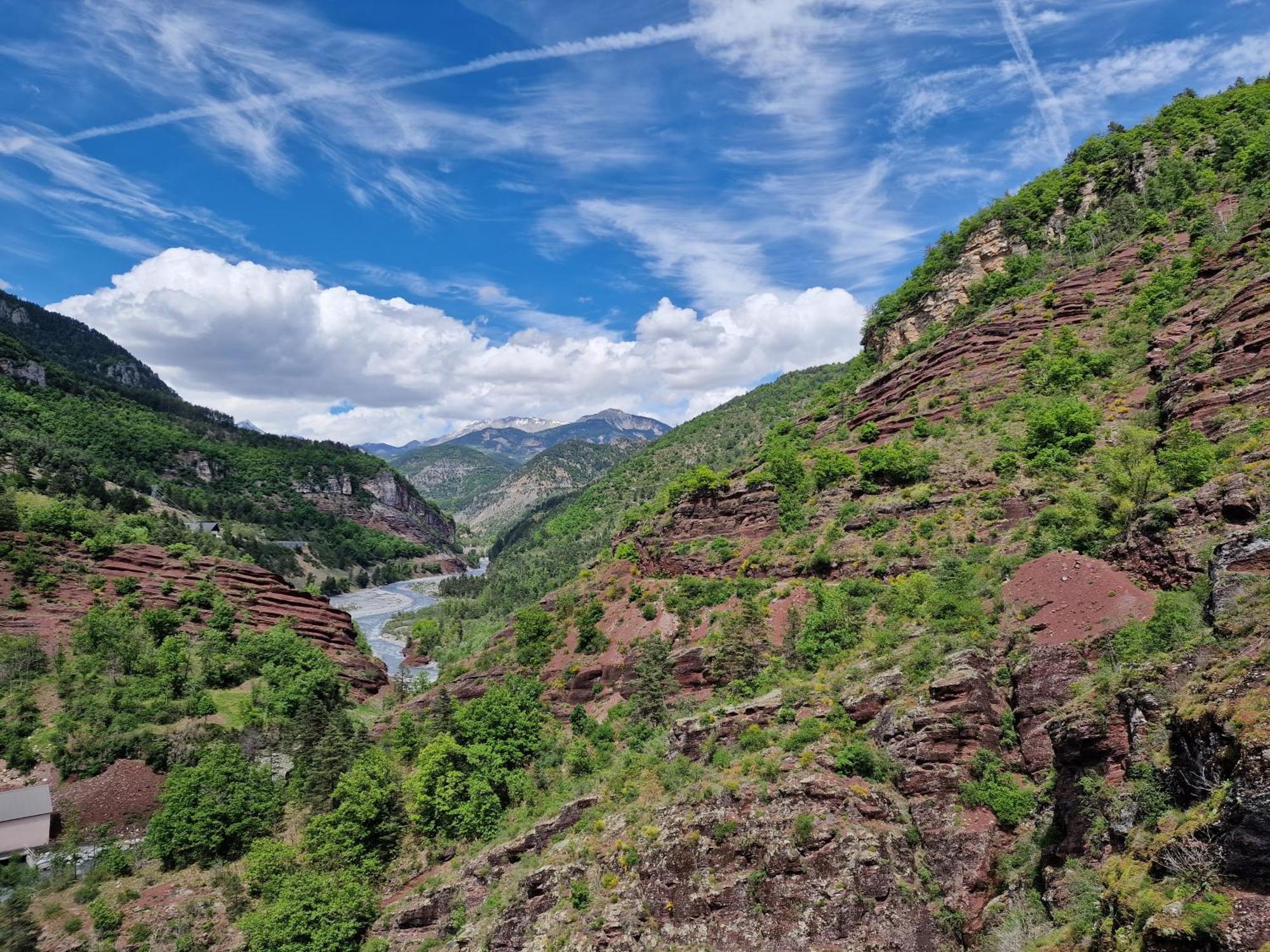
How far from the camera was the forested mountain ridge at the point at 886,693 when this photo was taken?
2119cm

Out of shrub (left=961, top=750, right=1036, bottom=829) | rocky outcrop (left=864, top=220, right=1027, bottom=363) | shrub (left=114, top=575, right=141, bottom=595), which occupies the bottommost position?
shrub (left=961, top=750, right=1036, bottom=829)

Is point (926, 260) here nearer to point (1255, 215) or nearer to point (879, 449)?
point (1255, 215)

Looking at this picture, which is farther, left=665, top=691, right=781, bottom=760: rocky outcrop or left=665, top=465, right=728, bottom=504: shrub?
left=665, top=465, right=728, bottom=504: shrub

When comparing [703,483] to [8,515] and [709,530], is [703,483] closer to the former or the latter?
[709,530]

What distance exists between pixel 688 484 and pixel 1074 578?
46.0 meters

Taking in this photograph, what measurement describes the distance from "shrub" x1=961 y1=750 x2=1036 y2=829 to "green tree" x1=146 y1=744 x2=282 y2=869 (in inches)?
2123

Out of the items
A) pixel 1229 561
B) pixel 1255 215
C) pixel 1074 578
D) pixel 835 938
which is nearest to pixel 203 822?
pixel 835 938

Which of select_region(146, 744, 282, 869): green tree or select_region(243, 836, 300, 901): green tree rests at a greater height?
select_region(146, 744, 282, 869): green tree

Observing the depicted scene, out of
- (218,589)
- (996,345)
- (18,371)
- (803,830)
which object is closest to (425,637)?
(218,589)

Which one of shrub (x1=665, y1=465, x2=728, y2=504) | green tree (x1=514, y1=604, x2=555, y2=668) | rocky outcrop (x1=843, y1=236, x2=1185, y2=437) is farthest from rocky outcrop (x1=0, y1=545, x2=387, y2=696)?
rocky outcrop (x1=843, y1=236, x2=1185, y2=437)

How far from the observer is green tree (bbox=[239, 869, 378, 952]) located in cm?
3703

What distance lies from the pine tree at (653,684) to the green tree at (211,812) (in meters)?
32.5

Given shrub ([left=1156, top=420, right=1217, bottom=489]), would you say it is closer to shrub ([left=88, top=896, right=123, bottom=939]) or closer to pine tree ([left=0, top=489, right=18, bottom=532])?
shrub ([left=88, top=896, right=123, bottom=939])

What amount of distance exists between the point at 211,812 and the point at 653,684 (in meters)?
37.3
